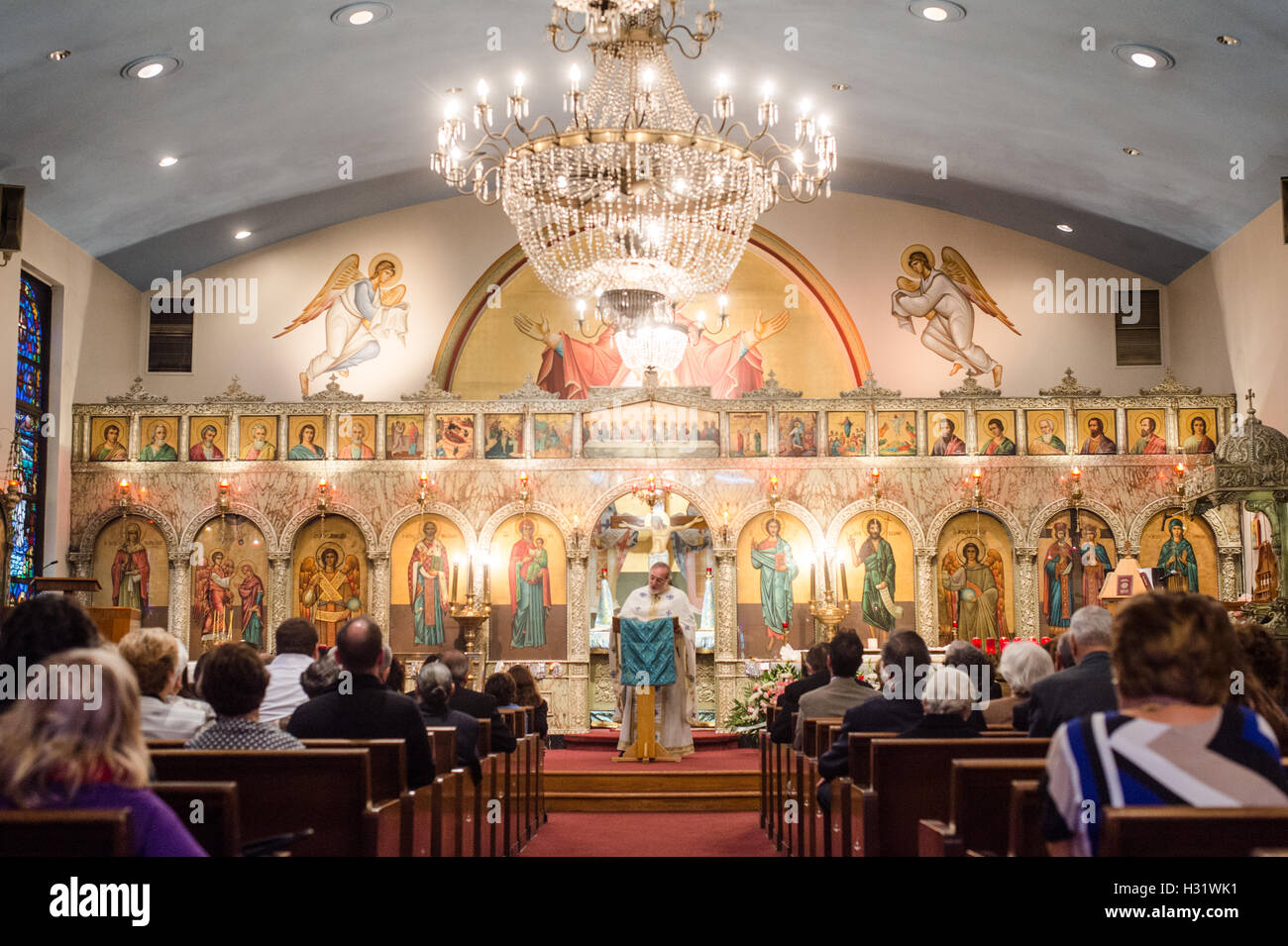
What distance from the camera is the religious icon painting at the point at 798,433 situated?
17141 mm

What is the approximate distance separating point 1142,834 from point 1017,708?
4.14m

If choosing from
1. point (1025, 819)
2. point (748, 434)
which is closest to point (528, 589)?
point (748, 434)

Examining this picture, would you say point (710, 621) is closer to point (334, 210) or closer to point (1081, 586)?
point (1081, 586)

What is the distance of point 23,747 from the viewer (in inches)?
110

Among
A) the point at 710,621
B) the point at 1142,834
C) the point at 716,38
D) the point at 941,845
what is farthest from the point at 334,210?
the point at 1142,834

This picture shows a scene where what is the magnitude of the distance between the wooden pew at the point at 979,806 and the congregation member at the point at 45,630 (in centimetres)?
306

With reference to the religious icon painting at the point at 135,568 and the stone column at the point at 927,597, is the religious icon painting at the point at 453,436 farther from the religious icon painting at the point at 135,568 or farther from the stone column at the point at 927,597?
the stone column at the point at 927,597

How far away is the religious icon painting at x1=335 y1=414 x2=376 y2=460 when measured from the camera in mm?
17188

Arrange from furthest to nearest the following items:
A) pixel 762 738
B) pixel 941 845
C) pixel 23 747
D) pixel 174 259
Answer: pixel 174 259 < pixel 762 738 < pixel 941 845 < pixel 23 747

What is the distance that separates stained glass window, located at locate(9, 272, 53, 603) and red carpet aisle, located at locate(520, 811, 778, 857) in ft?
28.3

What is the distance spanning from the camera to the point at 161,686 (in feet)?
17.0

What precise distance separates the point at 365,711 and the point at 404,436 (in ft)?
38.0

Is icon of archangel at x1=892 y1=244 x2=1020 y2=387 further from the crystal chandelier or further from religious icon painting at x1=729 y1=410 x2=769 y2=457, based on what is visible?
the crystal chandelier

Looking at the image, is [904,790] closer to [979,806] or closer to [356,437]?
[979,806]
